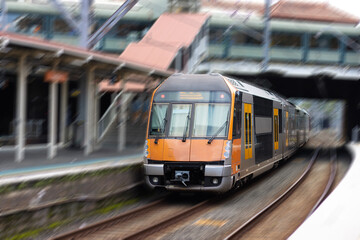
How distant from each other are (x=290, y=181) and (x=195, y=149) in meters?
6.10

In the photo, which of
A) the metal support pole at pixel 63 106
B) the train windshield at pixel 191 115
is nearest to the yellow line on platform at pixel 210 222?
the train windshield at pixel 191 115

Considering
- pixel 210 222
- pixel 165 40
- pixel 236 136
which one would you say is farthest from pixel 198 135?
pixel 165 40

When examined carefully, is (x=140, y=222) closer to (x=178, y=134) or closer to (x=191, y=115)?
(x=178, y=134)

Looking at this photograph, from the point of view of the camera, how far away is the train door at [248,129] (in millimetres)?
11301

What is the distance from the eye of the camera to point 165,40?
25609 millimetres

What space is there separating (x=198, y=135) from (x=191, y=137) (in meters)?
0.17

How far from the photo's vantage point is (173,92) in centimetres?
1088

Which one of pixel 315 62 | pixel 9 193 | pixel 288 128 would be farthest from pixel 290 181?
pixel 315 62

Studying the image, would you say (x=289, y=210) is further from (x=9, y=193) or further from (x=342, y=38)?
(x=342, y=38)

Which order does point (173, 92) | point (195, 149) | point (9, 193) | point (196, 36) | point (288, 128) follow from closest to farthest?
1. point (9, 193)
2. point (195, 149)
3. point (173, 92)
4. point (288, 128)
5. point (196, 36)

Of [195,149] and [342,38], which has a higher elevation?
[342,38]

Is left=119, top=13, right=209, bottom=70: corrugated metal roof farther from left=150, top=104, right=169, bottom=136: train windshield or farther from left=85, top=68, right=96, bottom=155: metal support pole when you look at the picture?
left=150, top=104, right=169, bottom=136: train windshield

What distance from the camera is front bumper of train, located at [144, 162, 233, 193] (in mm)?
9953

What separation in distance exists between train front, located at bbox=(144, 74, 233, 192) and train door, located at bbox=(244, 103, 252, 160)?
3.59 feet
